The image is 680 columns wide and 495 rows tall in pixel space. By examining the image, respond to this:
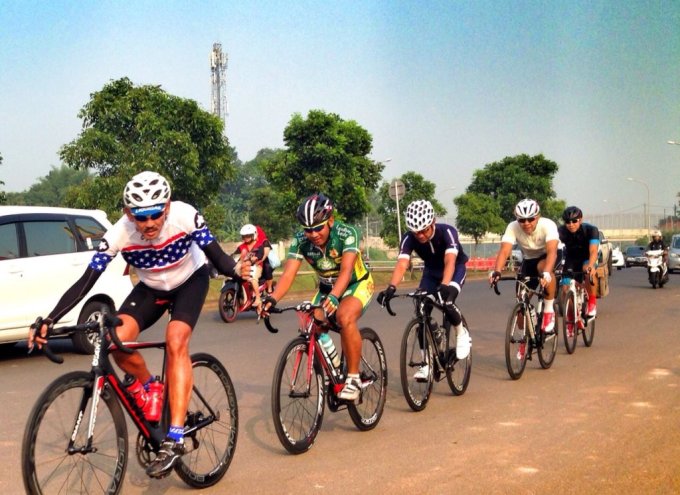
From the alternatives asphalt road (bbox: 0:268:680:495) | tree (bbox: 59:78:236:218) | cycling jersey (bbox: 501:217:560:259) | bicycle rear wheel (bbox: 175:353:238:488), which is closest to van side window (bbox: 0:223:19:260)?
asphalt road (bbox: 0:268:680:495)

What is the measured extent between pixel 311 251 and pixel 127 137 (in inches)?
1431

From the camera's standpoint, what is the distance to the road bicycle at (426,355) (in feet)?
24.7

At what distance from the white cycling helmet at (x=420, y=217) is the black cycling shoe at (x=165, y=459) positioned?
375 cm

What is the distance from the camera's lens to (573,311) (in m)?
11.1

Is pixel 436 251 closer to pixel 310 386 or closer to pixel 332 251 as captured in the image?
pixel 332 251

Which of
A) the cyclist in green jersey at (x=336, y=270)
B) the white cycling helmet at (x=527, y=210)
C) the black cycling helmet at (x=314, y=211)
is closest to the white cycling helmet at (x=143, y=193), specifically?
the cyclist in green jersey at (x=336, y=270)

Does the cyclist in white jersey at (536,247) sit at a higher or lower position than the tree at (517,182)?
lower

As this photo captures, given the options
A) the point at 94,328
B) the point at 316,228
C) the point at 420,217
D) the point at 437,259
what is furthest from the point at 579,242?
the point at 94,328

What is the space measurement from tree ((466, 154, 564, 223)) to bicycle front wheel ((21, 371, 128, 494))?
66.5 m

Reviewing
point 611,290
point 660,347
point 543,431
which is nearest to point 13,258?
point 543,431

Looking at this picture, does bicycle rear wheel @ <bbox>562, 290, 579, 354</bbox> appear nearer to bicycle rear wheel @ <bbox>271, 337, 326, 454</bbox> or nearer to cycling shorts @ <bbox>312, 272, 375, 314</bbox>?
cycling shorts @ <bbox>312, 272, 375, 314</bbox>

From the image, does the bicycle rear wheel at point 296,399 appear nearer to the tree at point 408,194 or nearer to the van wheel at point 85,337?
the van wheel at point 85,337

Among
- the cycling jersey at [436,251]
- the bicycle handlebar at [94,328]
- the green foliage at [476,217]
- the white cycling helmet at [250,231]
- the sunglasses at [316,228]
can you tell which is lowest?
the bicycle handlebar at [94,328]

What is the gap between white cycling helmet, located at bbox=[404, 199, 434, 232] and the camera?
7.95 metres
